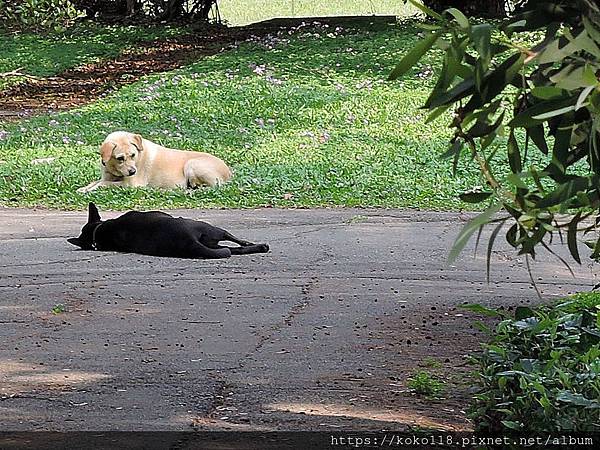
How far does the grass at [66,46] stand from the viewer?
21.4m

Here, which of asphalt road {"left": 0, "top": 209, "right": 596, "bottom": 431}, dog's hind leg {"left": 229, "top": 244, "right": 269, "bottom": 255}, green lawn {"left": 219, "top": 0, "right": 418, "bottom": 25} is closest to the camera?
asphalt road {"left": 0, "top": 209, "right": 596, "bottom": 431}

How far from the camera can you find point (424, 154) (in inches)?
493

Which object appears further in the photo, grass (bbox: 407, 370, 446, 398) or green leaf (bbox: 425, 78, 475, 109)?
grass (bbox: 407, 370, 446, 398)

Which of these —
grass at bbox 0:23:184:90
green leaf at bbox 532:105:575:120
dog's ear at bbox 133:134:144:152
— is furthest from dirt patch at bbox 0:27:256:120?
green leaf at bbox 532:105:575:120

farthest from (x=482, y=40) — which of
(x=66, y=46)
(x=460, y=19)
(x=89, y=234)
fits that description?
(x=66, y=46)

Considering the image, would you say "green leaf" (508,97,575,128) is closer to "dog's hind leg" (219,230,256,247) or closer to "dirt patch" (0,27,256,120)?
"dog's hind leg" (219,230,256,247)

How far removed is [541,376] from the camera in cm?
364

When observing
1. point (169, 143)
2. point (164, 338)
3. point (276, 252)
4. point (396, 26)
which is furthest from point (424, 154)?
point (396, 26)

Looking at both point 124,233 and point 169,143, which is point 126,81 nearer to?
point 169,143

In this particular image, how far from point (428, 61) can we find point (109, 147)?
28.1 ft

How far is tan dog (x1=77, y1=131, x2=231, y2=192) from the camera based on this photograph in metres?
10.8

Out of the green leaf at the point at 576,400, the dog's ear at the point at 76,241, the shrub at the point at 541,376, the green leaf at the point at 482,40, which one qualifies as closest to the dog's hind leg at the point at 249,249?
the dog's ear at the point at 76,241

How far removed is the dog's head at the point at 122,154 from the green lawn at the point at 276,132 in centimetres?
21

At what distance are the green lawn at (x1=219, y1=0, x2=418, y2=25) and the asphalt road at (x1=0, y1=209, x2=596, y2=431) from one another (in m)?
20.0
